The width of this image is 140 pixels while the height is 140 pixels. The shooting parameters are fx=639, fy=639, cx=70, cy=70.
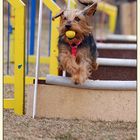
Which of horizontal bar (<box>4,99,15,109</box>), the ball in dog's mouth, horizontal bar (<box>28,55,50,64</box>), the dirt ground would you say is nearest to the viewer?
the dirt ground

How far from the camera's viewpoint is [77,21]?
565 cm

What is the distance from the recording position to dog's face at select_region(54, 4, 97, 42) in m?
5.58

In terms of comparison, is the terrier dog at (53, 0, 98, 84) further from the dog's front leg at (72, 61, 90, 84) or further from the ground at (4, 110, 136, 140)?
the ground at (4, 110, 136, 140)

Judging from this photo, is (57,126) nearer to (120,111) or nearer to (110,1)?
(120,111)

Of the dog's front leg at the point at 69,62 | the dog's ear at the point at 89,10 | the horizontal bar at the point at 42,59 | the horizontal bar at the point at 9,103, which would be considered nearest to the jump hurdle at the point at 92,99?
the dog's front leg at the point at 69,62

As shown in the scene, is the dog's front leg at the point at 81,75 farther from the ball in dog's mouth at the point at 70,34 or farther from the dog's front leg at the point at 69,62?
the ball in dog's mouth at the point at 70,34

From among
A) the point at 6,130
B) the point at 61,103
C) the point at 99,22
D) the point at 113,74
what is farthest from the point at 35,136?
the point at 99,22

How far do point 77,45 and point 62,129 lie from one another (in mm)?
802

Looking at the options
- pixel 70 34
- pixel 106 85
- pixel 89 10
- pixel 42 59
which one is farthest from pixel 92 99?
pixel 42 59

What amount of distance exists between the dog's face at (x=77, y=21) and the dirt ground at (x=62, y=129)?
78 centimetres

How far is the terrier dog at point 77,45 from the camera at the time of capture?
5.64 meters

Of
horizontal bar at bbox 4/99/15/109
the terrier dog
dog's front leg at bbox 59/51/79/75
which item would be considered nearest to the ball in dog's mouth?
the terrier dog

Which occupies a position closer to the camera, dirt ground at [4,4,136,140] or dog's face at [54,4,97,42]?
dirt ground at [4,4,136,140]

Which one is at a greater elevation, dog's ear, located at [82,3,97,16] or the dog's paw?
dog's ear, located at [82,3,97,16]
